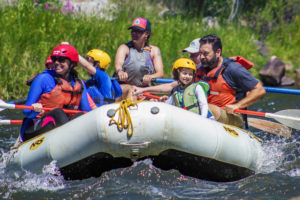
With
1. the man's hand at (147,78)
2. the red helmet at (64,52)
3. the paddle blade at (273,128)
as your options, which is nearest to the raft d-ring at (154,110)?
the red helmet at (64,52)

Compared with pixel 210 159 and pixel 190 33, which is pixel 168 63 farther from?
pixel 210 159

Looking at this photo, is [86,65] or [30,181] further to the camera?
[86,65]

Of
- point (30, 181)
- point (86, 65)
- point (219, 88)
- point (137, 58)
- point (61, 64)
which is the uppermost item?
point (61, 64)

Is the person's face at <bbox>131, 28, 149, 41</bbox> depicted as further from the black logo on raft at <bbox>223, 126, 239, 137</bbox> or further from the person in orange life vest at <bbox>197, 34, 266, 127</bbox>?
the black logo on raft at <bbox>223, 126, 239, 137</bbox>

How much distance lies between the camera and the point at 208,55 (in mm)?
5637

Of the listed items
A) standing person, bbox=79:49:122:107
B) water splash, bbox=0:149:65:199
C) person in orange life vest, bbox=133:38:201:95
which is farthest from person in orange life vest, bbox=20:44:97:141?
person in orange life vest, bbox=133:38:201:95

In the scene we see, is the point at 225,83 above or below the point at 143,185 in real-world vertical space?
above

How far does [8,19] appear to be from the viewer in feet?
30.7

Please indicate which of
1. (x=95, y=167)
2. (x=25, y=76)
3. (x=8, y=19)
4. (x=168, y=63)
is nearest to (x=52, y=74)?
(x=95, y=167)

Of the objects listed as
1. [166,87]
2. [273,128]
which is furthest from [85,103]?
[273,128]

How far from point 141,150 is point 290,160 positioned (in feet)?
7.20

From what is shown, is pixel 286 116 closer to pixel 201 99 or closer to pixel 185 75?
pixel 201 99

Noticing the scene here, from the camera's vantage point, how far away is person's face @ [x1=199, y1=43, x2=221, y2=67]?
5.62 meters

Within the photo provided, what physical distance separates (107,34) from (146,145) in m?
6.68
